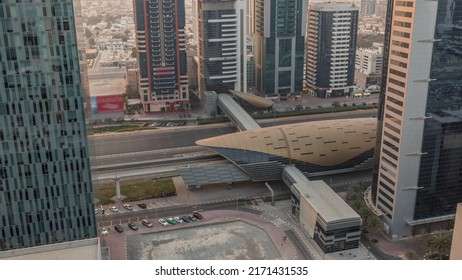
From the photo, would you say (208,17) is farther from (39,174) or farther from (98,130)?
(39,174)

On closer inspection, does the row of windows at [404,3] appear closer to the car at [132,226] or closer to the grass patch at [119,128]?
the car at [132,226]

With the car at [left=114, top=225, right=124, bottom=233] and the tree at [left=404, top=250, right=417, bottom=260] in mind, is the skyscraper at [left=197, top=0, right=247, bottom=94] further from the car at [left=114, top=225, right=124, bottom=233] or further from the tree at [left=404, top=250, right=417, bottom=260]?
the tree at [left=404, top=250, right=417, bottom=260]

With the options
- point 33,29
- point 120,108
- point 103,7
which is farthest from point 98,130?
point 33,29

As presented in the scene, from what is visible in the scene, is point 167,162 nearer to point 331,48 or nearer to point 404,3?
point 404,3

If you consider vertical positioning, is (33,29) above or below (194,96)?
above

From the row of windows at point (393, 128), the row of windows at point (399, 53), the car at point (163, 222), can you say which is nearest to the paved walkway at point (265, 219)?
the car at point (163, 222)
